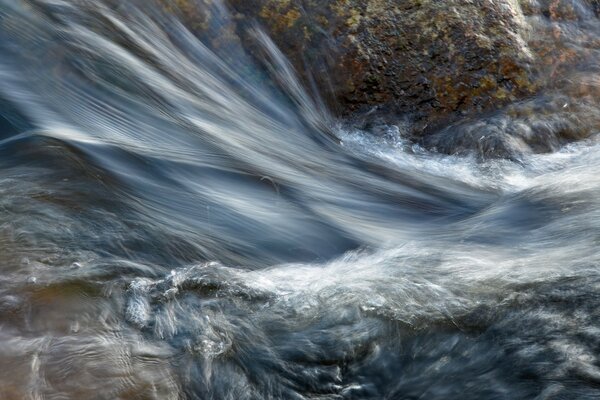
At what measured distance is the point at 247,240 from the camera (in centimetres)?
369

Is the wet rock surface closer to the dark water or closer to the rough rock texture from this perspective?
the rough rock texture

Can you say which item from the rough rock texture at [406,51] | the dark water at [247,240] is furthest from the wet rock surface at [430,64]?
the dark water at [247,240]

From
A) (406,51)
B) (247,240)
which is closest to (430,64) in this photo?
(406,51)

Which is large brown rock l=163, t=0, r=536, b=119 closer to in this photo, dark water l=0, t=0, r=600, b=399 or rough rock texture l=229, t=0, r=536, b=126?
rough rock texture l=229, t=0, r=536, b=126

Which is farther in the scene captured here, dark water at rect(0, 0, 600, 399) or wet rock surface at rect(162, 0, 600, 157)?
wet rock surface at rect(162, 0, 600, 157)

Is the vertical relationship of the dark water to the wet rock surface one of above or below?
below

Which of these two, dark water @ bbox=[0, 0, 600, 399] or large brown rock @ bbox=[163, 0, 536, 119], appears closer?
dark water @ bbox=[0, 0, 600, 399]

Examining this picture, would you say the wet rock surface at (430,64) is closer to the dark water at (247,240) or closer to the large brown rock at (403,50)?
the large brown rock at (403,50)

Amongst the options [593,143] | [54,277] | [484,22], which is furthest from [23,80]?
[593,143]

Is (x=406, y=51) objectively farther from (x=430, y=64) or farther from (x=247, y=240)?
(x=247, y=240)

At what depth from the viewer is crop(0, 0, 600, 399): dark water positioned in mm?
2744

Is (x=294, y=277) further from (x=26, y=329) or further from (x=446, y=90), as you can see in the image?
(x=446, y=90)

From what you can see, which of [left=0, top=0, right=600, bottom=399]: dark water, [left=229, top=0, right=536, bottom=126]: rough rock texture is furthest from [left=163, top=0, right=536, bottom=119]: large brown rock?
[left=0, top=0, right=600, bottom=399]: dark water

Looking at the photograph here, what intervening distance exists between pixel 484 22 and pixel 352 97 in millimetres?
1112
